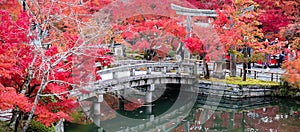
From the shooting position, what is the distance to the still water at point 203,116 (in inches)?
560

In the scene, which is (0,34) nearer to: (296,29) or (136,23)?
(136,23)

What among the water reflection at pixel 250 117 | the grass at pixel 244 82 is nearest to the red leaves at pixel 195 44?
the grass at pixel 244 82

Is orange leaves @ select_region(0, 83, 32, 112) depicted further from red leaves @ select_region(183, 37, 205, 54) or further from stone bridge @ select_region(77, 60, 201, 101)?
red leaves @ select_region(183, 37, 205, 54)

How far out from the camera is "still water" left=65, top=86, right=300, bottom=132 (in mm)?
Answer: 14227

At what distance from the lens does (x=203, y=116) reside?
16344 millimetres

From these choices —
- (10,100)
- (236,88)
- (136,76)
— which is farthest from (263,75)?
(10,100)

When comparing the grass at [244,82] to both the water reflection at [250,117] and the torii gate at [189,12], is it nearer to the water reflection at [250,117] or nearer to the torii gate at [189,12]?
the water reflection at [250,117]

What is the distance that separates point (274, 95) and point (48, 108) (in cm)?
1379

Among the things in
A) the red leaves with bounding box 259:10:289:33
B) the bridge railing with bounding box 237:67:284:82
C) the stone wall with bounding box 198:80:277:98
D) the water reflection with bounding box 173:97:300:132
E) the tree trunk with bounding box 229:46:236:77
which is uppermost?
the red leaves with bounding box 259:10:289:33

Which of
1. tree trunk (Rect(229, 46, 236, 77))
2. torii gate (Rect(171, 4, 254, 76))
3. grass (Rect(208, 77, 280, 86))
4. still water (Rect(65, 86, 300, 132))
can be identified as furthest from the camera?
tree trunk (Rect(229, 46, 236, 77))

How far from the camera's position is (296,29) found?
19094mm

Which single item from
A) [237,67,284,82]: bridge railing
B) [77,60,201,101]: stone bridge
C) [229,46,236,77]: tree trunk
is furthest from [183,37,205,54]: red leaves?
[237,67,284,82]: bridge railing

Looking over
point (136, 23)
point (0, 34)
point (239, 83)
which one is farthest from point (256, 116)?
point (0, 34)

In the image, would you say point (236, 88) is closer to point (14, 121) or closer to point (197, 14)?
point (197, 14)
